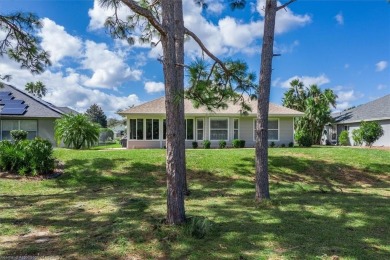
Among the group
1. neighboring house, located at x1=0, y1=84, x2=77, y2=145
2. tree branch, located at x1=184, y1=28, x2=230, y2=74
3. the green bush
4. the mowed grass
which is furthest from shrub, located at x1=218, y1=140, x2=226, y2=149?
tree branch, located at x1=184, y1=28, x2=230, y2=74

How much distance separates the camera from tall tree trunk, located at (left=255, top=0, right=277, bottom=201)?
25.5 feet

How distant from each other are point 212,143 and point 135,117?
5663 mm

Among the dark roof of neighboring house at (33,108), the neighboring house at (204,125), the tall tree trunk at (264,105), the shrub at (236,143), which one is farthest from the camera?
the dark roof of neighboring house at (33,108)

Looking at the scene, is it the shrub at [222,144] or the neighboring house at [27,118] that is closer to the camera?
the shrub at [222,144]

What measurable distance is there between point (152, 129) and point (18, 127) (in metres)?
9.65

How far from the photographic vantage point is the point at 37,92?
54.1m

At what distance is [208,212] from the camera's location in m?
6.70

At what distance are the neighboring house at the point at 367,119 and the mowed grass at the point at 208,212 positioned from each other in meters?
14.4

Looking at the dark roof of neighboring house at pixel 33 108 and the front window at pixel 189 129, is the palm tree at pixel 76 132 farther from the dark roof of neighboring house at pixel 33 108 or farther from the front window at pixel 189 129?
the front window at pixel 189 129

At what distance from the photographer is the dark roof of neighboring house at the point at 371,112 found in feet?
90.5

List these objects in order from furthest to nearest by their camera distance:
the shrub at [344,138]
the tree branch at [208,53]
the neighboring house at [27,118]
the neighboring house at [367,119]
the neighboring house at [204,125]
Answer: the shrub at [344,138], the neighboring house at [367,119], the neighboring house at [27,118], the neighboring house at [204,125], the tree branch at [208,53]

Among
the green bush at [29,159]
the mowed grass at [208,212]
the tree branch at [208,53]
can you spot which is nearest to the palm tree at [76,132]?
the mowed grass at [208,212]

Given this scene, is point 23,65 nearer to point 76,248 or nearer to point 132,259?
point 76,248

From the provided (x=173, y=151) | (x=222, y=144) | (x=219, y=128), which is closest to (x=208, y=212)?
(x=173, y=151)
